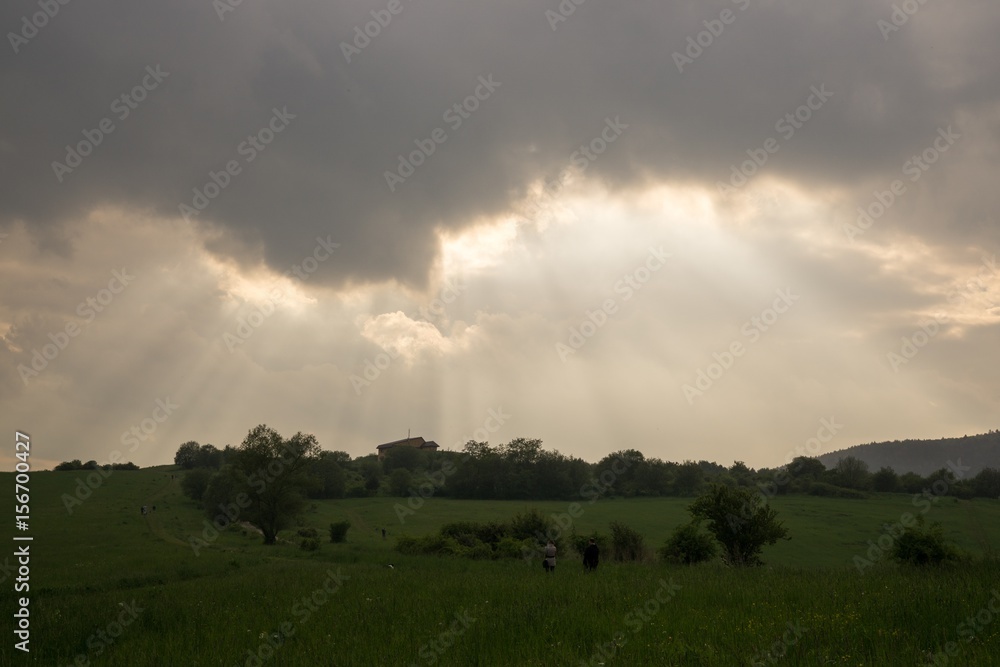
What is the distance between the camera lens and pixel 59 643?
14.3 m

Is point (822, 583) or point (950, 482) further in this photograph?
point (950, 482)

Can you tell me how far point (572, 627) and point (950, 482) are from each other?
13240 centimetres

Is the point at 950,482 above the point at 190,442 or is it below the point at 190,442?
below

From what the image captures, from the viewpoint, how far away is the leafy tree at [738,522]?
35.3 meters

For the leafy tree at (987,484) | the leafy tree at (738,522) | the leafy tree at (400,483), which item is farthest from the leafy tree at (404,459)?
the leafy tree at (738,522)

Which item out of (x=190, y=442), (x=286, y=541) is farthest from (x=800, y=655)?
(x=190, y=442)

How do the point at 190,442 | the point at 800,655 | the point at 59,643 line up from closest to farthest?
the point at 800,655 → the point at 59,643 → the point at 190,442

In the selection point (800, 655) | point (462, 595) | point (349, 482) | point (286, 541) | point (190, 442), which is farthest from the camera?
point (190, 442)

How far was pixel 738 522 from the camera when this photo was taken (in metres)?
35.2

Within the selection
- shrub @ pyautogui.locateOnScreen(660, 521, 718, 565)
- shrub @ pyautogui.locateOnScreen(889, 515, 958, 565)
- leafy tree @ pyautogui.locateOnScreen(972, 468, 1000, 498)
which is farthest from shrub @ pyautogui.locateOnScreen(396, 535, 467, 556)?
leafy tree @ pyautogui.locateOnScreen(972, 468, 1000, 498)

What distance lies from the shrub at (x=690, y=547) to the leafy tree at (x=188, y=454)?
502 feet

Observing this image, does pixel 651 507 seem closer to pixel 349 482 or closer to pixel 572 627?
pixel 349 482

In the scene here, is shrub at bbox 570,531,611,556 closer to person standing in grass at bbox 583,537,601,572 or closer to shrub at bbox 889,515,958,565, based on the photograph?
person standing in grass at bbox 583,537,601,572

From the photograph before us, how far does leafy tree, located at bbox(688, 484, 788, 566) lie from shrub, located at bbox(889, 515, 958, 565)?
7.33 m
